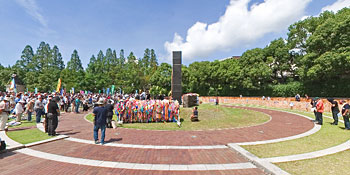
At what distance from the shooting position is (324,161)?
4.79 metres

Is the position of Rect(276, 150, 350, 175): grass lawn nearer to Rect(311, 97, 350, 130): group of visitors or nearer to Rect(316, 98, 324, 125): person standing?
A: Rect(311, 97, 350, 130): group of visitors

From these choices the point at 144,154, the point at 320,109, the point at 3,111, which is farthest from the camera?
the point at 320,109

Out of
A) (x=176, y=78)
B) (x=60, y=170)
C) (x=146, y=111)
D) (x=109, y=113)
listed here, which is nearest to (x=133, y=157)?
(x=60, y=170)

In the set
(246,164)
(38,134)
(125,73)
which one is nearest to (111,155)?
(246,164)

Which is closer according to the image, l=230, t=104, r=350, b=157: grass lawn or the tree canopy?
l=230, t=104, r=350, b=157: grass lawn

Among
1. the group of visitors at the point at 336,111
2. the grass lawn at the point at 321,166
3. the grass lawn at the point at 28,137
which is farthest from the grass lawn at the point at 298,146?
the grass lawn at the point at 28,137

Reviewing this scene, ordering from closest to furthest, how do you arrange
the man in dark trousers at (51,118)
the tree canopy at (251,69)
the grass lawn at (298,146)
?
the grass lawn at (298,146) → the man in dark trousers at (51,118) → the tree canopy at (251,69)

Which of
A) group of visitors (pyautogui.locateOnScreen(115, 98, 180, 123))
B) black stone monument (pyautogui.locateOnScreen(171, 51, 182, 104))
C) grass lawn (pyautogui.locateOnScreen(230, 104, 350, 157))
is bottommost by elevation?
grass lawn (pyautogui.locateOnScreen(230, 104, 350, 157))

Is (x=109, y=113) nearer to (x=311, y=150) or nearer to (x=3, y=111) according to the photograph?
(x=3, y=111)

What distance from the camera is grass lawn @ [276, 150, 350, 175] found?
4.16 meters

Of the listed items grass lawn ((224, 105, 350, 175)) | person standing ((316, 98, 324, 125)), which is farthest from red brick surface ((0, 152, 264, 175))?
person standing ((316, 98, 324, 125))

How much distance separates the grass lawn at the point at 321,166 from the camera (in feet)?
13.6

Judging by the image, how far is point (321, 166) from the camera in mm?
4445

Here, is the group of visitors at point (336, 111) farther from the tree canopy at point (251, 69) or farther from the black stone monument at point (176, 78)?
the tree canopy at point (251, 69)
